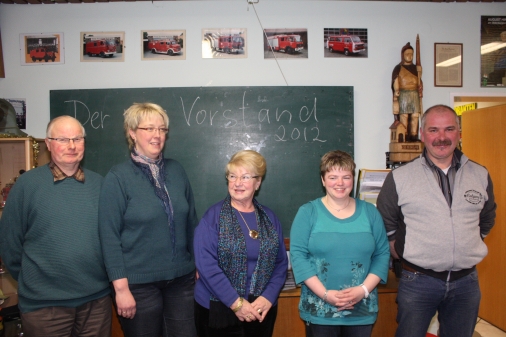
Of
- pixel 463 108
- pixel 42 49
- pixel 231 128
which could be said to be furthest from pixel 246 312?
pixel 463 108

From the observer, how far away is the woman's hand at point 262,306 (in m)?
1.71

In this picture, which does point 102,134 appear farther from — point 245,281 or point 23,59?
point 245,281

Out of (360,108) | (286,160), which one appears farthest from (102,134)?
(360,108)

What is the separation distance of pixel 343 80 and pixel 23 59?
101 inches

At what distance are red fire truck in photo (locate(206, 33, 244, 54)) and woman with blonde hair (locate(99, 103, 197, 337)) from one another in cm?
136

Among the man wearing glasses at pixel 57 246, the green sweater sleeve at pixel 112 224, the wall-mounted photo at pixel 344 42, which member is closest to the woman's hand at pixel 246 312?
the green sweater sleeve at pixel 112 224

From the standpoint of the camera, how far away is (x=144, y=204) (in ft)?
5.65

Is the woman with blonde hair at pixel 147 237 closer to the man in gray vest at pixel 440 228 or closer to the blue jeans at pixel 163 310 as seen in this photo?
the blue jeans at pixel 163 310

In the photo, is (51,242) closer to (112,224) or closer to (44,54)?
(112,224)

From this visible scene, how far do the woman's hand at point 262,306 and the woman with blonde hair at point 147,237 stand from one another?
1.13 feet

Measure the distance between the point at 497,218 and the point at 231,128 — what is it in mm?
2465

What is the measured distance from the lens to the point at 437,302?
1918 mm

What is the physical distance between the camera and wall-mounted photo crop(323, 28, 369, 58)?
3027 mm

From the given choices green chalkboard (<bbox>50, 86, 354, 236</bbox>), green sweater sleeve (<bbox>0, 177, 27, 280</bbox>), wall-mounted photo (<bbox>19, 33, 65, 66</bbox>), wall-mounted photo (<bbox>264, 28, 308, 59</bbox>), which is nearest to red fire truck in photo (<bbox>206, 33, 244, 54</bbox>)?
wall-mounted photo (<bbox>264, 28, 308, 59</bbox>)
